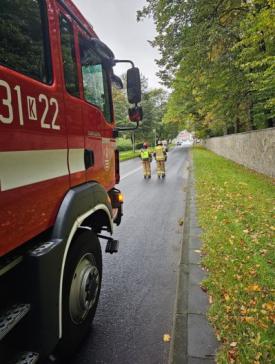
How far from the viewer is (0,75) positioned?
5.13ft

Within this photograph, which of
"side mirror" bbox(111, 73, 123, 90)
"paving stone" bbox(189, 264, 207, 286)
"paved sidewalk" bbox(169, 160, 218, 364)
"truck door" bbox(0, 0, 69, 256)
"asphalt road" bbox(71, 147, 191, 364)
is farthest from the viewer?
"side mirror" bbox(111, 73, 123, 90)

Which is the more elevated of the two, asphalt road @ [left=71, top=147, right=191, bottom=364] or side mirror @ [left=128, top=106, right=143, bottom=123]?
side mirror @ [left=128, top=106, right=143, bottom=123]

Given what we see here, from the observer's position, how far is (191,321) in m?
2.86

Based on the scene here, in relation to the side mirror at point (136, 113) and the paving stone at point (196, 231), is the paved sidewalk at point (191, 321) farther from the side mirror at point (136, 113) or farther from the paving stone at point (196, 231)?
the side mirror at point (136, 113)

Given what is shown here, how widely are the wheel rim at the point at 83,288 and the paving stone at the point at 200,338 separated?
3.13ft

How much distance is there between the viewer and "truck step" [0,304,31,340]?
1620 mm

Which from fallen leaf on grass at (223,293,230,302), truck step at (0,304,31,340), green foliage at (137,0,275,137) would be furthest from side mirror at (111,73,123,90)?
green foliage at (137,0,275,137)

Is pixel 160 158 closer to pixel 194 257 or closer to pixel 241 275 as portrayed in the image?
pixel 194 257

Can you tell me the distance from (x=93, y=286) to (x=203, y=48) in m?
11.8

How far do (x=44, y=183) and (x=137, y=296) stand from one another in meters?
2.19

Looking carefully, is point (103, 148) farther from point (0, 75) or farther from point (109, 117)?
point (0, 75)

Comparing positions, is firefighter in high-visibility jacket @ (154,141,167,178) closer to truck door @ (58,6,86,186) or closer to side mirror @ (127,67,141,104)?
side mirror @ (127,67,141,104)

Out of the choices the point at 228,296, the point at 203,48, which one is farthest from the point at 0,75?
the point at 203,48

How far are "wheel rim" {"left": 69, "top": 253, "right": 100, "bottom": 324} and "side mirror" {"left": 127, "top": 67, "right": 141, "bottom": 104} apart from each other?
2149 millimetres
